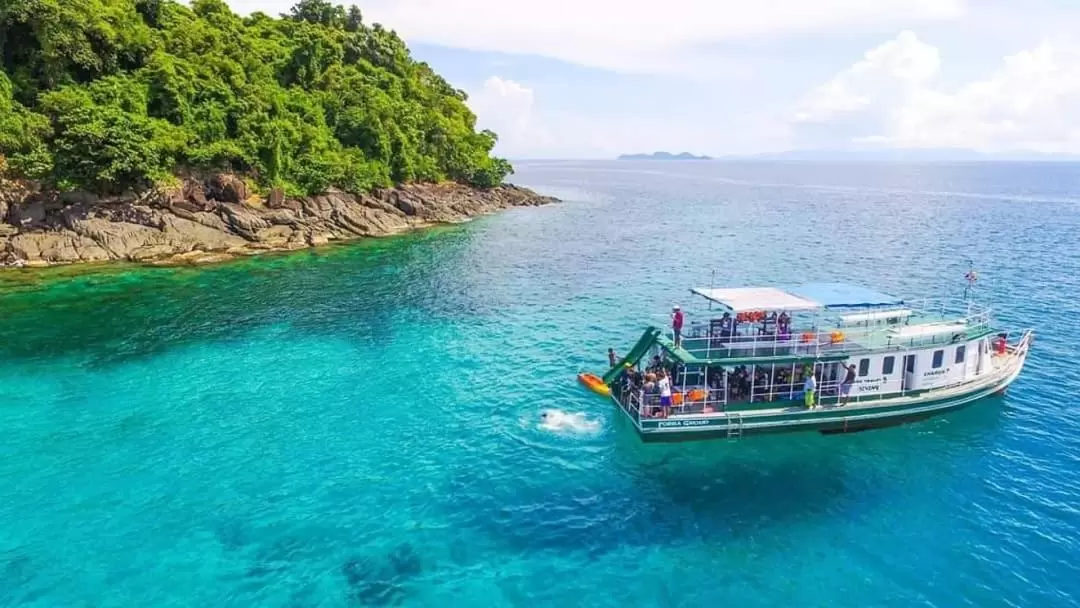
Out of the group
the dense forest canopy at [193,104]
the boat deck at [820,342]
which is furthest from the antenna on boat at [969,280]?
the dense forest canopy at [193,104]

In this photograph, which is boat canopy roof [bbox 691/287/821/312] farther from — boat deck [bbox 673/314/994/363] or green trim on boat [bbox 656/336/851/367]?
green trim on boat [bbox 656/336/851/367]

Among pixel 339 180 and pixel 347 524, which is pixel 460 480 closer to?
pixel 347 524

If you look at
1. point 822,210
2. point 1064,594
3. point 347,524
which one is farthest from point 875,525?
point 822,210

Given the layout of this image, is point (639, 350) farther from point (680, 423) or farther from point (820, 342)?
point (820, 342)

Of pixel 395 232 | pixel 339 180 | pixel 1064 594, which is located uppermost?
pixel 339 180

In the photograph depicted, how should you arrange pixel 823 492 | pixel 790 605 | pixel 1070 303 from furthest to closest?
pixel 1070 303, pixel 823 492, pixel 790 605

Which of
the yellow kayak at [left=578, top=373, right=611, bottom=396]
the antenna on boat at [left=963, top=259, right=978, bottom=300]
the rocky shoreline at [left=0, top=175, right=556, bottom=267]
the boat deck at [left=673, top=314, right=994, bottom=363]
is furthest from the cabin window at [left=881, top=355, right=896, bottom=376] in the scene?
the rocky shoreline at [left=0, top=175, right=556, bottom=267]
